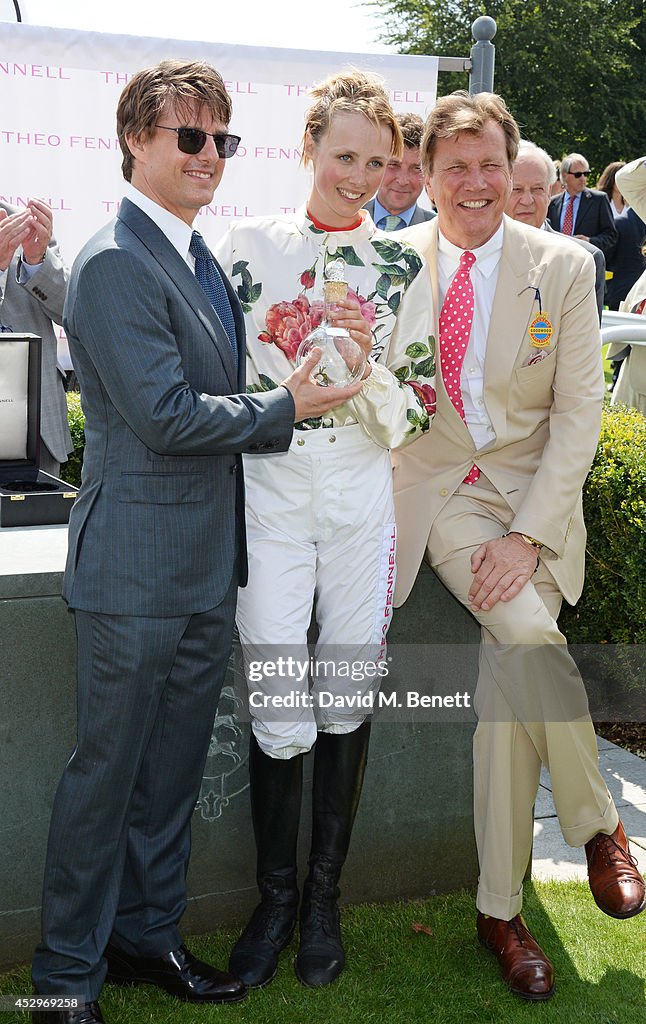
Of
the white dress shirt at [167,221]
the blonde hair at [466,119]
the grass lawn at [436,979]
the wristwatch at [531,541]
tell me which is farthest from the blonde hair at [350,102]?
the grass lawn at [436,979]

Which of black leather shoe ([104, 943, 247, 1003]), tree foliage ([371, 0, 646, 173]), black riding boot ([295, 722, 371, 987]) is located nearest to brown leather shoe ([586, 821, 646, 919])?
black riding boot ([295, 722, 371, 987])

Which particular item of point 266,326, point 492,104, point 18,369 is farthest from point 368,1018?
point 492,104

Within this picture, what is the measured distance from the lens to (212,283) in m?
2.76

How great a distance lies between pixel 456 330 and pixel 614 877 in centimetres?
160

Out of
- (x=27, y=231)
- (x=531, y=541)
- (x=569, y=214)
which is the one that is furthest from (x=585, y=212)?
(x=531, y=541)

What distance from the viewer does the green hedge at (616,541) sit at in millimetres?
4547

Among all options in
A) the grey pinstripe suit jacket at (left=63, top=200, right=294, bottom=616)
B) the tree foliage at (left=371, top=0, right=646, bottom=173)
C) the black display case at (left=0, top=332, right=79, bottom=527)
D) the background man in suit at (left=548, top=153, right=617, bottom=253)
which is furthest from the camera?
the tree foliage at (left=371, top=0, right=646, bottom=173)

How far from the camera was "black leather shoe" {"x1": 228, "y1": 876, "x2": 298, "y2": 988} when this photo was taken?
3100 mm

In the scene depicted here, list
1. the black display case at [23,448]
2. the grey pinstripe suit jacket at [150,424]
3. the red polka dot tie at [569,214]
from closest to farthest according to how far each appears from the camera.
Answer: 1. the grey pinstripe suit jacket at [150,424]
2. the black display case at [23,448]
3. the red polka dot tie at [569,214]

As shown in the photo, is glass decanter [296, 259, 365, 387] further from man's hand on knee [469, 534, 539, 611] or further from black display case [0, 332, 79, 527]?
black display case [0, 332, 79, 527]

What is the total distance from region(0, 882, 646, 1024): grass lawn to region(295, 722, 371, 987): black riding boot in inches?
3.0

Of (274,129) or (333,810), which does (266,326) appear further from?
(274,129)

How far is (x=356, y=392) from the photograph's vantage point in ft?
8.98

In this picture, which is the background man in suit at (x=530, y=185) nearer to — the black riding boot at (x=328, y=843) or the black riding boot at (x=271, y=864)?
the black riding boot at (x=328, y=843)
